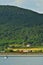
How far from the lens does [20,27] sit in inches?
6230

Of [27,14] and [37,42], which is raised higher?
[27,14]

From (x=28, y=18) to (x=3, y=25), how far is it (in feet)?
78.6

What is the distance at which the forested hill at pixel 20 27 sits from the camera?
436ft

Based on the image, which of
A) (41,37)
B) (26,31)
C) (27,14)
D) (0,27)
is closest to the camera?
(41,37)

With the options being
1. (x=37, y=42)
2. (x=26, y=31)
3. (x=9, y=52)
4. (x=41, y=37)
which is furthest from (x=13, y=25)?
(x=9, y=52)

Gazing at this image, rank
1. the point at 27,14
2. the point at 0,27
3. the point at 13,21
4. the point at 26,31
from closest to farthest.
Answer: the point at 26,31
the point at 0,27
the point at 13,21
the point at 27,14

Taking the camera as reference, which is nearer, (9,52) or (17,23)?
(9,52)

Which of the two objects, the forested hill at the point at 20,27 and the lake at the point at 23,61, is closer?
the lake at the point at 23,61

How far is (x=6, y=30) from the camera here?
152 meters

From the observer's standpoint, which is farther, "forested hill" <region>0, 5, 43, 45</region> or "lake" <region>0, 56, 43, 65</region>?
"forested hill" <region>0, 5, 43, 45</region>

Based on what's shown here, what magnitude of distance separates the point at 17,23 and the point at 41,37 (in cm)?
3357

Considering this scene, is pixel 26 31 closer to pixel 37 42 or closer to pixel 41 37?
pixel 41 37

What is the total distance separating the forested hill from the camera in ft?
436

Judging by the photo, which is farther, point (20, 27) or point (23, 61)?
point (20, 27)
